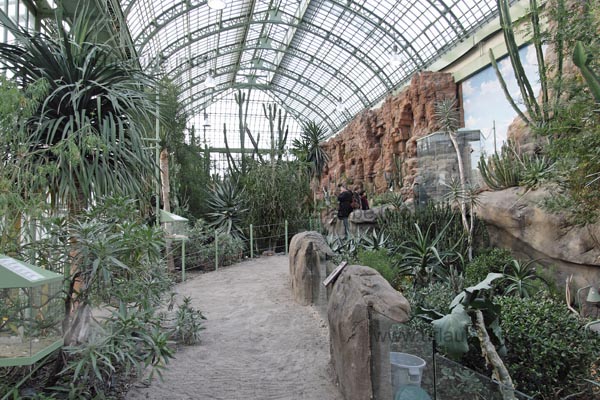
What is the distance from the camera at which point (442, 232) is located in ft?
22.6

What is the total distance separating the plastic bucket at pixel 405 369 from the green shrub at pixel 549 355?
3.13 ft

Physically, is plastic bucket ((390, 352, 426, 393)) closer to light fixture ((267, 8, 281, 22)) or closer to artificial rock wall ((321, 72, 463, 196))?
artificial rock wall ((321, 72, 463, 196))

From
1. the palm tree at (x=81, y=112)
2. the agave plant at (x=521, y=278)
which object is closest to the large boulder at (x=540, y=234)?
the agave plant at (x=521, y=278)

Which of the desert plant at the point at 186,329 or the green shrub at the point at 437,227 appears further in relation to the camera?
the green shrub at the point at 437,227

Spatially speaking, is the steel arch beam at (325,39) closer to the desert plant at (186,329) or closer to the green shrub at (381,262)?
the green shrub at (381,262)

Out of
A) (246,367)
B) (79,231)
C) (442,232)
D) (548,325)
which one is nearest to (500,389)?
(548,325)

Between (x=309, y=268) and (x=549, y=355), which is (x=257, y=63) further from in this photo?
(x=549, y=355)

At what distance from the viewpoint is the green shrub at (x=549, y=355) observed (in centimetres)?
314

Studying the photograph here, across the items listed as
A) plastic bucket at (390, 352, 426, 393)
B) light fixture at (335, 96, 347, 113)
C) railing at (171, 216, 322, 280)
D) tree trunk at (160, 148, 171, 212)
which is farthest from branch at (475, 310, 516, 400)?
light fixture at (335, 96, 347, 113)

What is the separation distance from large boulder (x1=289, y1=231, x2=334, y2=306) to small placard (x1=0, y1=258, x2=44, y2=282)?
429 cm

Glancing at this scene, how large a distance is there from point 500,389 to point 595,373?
7.77 ft

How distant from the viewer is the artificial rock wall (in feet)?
53.0

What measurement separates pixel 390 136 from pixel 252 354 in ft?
52.5

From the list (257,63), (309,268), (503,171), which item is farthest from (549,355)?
(257,63)
